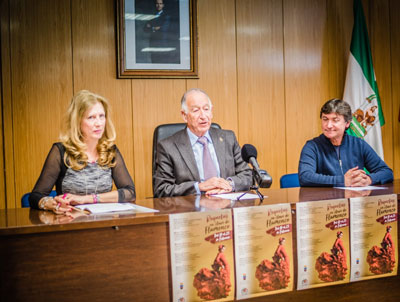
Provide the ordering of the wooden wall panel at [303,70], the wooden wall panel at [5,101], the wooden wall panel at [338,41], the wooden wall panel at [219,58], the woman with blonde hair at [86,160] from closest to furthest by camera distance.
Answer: the woman with blonde hair at [86,160], the wooden wall panel at [5,101], the wooden wall panel at [219,58], the wooden wall panel at [303,70], the wooden wall panel at [338,41]

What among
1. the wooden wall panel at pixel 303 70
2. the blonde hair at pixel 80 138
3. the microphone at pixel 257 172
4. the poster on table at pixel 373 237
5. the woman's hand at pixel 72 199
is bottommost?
the poster on table at pixel 373 237

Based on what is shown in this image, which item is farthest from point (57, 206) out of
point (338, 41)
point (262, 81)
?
point (338, 41)

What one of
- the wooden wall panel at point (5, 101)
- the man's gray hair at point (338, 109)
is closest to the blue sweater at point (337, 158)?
the man's gray hair at point (338, 109)

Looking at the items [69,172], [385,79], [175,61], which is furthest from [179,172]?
[385,79]

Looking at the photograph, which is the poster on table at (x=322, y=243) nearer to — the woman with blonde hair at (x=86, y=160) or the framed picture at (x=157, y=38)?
the woman with blonde hair at (x=86, y=160)

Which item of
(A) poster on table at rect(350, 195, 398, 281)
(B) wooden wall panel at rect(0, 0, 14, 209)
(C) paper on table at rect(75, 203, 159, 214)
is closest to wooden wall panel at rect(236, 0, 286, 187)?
(B) wooden wall panel at rect(0, 0, 14, 209)

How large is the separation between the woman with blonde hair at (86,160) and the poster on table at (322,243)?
2.96 ft

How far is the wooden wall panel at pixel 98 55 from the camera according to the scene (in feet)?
11.5

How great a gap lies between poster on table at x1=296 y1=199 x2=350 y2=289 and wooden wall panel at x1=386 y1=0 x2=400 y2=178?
2850 millimetres

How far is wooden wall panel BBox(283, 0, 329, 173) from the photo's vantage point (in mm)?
4039

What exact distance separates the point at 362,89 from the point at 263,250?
110 inches

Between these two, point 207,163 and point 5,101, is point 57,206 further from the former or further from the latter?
point 5,101

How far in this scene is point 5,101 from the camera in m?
3.37

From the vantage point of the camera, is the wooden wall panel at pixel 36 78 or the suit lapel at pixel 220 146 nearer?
the suit lapel at pixel 220 146
